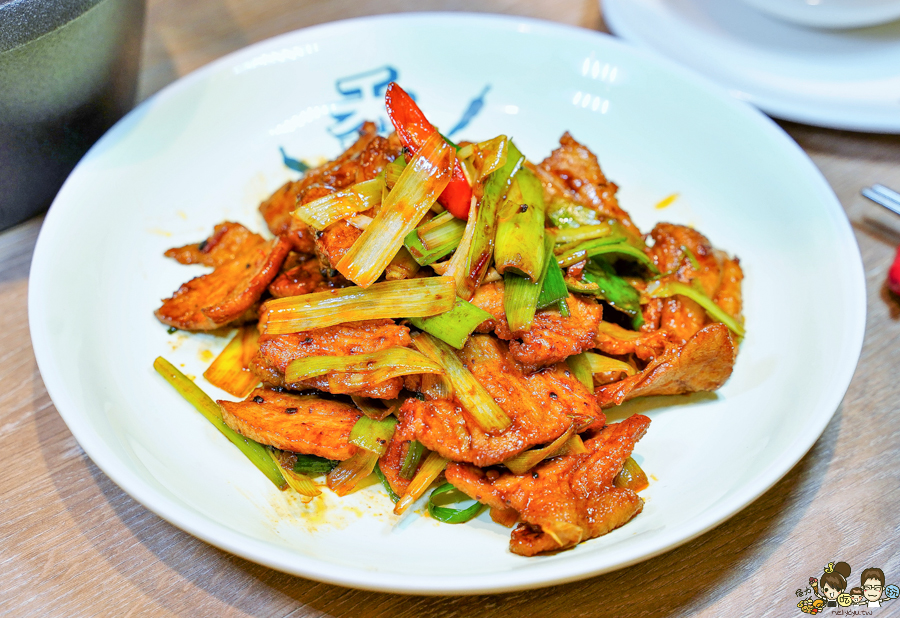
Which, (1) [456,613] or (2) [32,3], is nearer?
(1) [456,613]

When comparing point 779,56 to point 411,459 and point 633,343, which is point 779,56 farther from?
point 411,459

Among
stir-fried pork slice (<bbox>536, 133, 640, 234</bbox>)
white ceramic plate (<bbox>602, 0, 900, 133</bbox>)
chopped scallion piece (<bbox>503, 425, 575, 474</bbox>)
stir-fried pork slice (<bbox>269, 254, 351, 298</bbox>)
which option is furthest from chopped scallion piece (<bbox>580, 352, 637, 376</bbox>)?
white ceramic plate (<bbox>602, 0, 900, 133</bbox>)

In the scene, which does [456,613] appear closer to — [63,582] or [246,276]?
[63,582]

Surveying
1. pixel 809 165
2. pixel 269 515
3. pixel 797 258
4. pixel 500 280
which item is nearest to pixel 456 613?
pixel 269 515

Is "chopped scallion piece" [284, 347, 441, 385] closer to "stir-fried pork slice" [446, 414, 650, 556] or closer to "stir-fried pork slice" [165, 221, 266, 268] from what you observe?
"stir-fried pork slice" [446, 414, 650, 556]

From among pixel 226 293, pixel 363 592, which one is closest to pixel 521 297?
pixel 363 592

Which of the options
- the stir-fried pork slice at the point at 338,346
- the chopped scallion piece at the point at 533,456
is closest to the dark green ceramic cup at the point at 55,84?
the stir-fried pork slice at the point at 338,346
